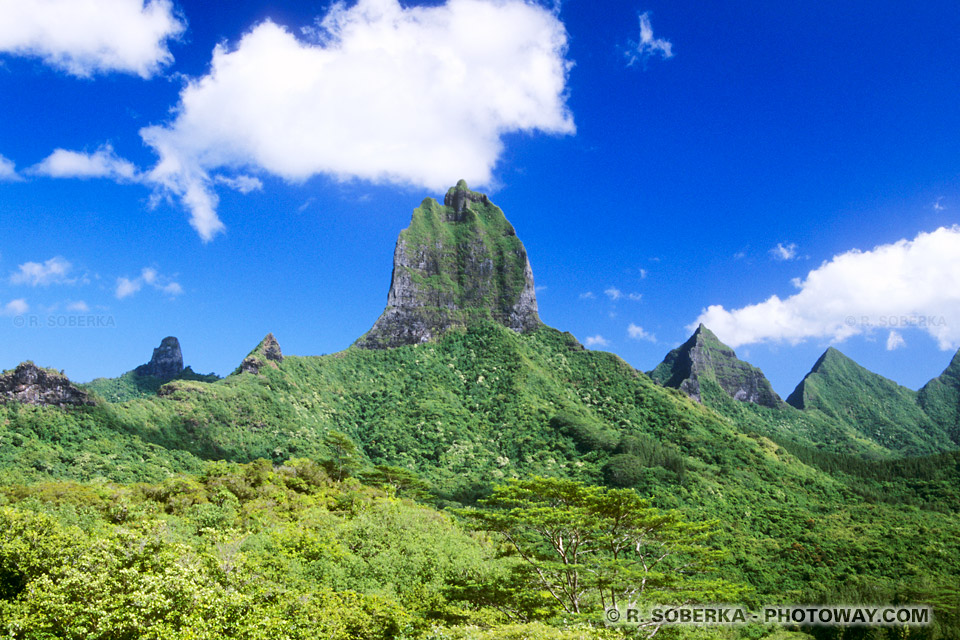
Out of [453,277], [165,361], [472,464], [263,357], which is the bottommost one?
[472,464]

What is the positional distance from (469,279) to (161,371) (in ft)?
293

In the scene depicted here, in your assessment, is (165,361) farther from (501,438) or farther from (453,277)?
(501,438)

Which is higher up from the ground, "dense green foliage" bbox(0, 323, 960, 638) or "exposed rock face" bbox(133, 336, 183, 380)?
"exposed rock face" bbox(133, 336, 183, 380)

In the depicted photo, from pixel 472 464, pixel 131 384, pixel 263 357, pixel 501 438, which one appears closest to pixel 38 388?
pixel 263 357

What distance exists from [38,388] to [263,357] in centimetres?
4339

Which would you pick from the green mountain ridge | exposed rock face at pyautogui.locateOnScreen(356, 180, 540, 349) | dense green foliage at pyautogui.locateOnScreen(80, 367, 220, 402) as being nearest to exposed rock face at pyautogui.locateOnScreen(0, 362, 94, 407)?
the green mountain ridge

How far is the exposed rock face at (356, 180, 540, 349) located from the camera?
144 m

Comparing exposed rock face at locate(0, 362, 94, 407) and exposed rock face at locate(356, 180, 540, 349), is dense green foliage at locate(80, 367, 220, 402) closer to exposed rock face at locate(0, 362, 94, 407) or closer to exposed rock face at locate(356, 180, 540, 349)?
exposed rock face at locate(356, 180, 540, 349)

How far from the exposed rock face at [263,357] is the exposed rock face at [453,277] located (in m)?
24.8

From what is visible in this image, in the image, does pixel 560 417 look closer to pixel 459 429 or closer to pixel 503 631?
pixel 459 429

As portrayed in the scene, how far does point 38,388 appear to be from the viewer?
7219 cm

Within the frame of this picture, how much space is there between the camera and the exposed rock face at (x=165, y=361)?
146 meters

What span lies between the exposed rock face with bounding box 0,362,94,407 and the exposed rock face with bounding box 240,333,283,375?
3447cm

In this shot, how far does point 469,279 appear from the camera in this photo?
160 metres
